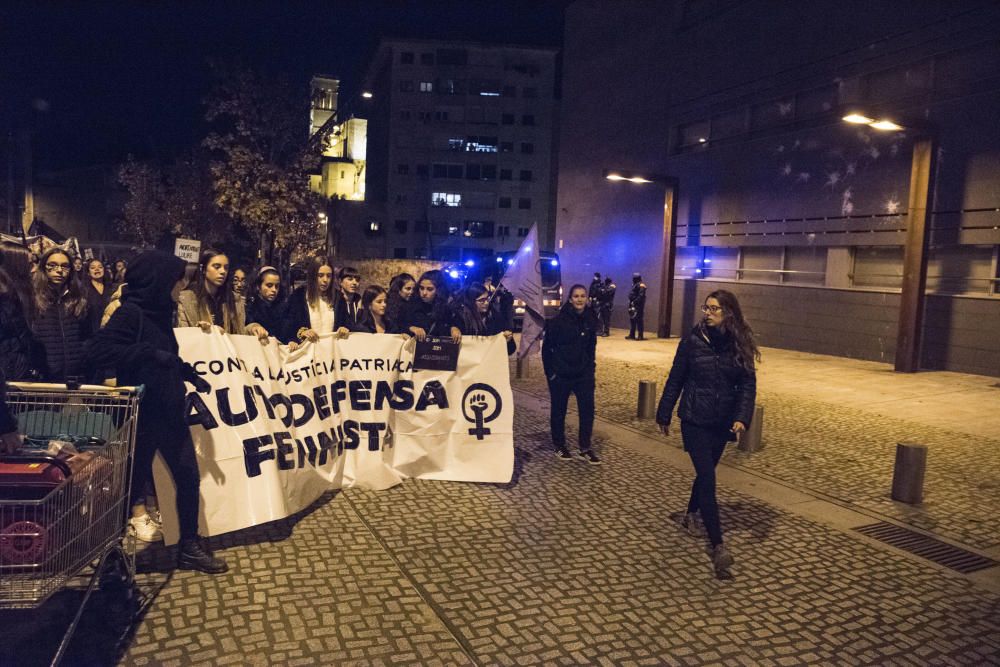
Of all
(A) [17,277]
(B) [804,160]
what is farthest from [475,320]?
(B) [804,160]

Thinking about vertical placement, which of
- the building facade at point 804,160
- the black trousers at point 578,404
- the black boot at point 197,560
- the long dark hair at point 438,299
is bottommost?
the black boot at point 197,560

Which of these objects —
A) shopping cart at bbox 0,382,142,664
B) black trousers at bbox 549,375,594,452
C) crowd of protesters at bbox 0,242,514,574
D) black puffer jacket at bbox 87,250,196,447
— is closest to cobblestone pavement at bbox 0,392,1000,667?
shopping cart at bbox 0,382,142,664

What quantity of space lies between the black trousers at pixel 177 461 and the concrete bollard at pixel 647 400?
6444mm

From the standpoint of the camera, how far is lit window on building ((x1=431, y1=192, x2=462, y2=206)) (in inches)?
2805

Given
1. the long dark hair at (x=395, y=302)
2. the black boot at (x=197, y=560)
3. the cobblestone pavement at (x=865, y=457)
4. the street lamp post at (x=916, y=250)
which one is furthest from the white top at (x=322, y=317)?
the street lamp post at (x=916, y=250)

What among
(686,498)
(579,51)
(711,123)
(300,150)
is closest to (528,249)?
(686,498)

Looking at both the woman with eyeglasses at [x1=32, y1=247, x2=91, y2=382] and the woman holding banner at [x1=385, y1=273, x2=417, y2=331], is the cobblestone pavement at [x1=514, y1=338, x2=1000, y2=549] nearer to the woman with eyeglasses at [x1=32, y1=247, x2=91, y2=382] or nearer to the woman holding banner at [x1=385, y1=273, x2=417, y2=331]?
the woman holding banner at [x1=385, y1=273, x2=417, y2=331]

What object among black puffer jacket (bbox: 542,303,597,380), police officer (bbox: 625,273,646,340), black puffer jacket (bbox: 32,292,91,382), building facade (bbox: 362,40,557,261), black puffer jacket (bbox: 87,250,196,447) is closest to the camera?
black puffer jacket (bbox: 87,250,196,447)

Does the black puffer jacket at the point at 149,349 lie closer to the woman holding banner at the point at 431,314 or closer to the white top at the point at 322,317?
the white top at the point at 322,317

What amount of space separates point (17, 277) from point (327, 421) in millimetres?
2431

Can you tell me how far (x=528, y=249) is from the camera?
811 centimetres

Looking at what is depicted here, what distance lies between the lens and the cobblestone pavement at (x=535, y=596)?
3.77m

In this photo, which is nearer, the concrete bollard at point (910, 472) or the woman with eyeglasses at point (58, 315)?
the woman with eyeglasses at point (58, 315)

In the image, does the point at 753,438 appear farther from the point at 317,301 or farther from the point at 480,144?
the point at 480,144
